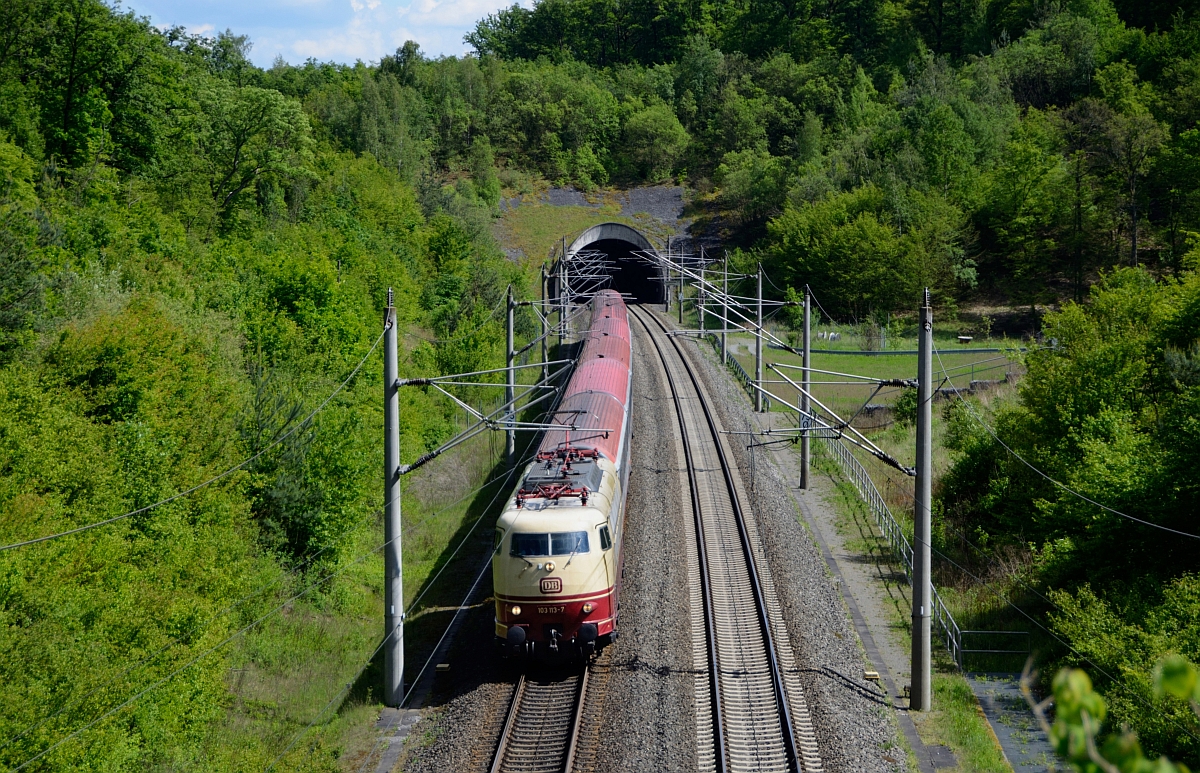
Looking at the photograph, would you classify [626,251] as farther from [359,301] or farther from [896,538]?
[896,538]

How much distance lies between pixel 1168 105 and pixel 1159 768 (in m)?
76.2

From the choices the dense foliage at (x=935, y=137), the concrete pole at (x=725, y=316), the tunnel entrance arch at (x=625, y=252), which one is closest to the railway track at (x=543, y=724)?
the concrete pole at (x=725, y=316)

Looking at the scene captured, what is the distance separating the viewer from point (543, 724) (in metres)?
15.4

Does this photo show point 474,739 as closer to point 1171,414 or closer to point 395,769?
point 395,769

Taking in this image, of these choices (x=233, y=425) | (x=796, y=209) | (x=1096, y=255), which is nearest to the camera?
(x=233, y=425)

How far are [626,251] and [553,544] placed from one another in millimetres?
65521

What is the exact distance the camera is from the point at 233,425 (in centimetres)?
2177

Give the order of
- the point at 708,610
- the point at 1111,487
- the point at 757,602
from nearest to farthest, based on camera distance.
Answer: the point at 1111,487 → the point at 708,610 → the point at 757,602

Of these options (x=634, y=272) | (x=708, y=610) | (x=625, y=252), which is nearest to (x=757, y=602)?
(x=708, y=610)

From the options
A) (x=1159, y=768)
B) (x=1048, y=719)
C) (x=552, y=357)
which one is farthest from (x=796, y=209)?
(x=1159, y=768)

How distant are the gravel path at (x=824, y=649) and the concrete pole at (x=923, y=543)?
0.78m

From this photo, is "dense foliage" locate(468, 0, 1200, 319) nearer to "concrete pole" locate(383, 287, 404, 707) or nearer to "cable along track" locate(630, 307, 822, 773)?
"cable along track" locate(630, 307, 822, 773)

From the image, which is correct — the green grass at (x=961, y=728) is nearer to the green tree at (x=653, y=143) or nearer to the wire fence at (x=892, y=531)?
the wire fence at (x=892, y=531)

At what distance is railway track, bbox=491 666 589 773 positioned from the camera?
46.8 ft
